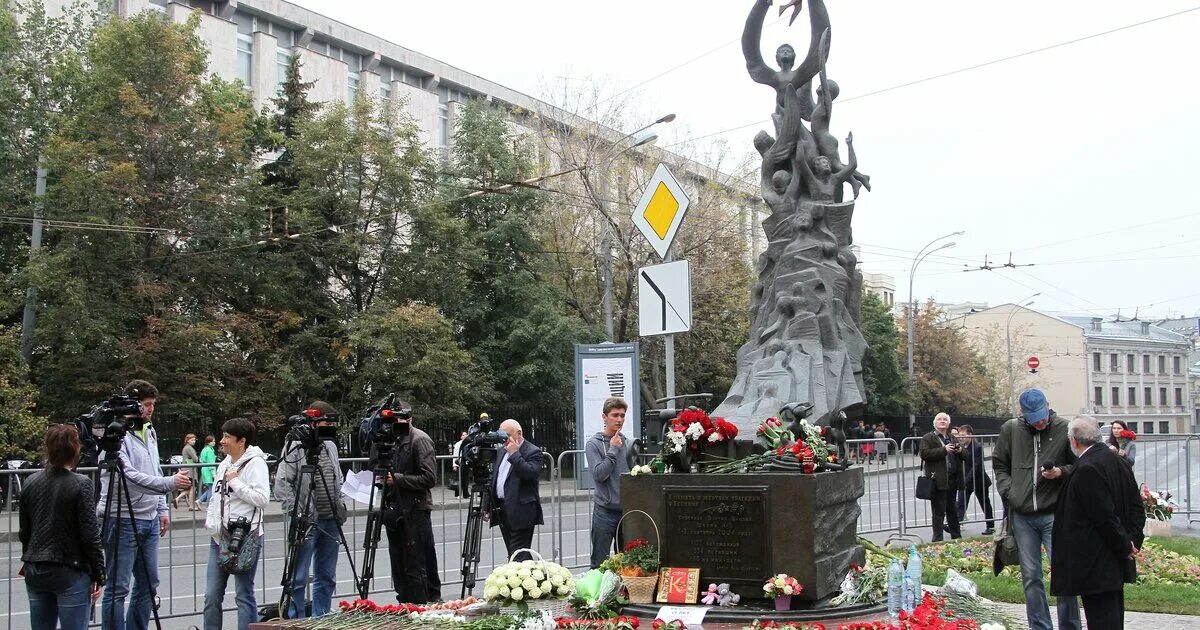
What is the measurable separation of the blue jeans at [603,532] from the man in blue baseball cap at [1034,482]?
3256 mm

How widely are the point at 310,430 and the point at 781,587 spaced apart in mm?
3771

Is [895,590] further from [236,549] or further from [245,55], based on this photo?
[245,55]

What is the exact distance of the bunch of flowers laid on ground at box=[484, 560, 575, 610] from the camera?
7746 millimetres

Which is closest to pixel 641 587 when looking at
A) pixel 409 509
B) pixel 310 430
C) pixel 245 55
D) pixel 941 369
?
pixel 409 509

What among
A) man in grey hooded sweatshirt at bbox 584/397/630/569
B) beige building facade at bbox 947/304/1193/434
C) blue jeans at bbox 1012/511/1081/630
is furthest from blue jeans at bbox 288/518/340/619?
beige building facade at bbox 947/304/1193/434

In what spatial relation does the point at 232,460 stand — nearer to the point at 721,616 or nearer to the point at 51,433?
the point at 51,433

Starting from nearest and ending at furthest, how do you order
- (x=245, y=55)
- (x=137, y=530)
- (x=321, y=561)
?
(x=137, y=530) → (x=321, y=561) → (x=245, y=55)

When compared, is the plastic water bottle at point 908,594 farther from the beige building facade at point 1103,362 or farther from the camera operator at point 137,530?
the beige building facade at point 1103,362

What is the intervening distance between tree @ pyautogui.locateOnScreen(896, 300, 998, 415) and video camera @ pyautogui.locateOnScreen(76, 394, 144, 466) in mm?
55772

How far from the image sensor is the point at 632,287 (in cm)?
3381

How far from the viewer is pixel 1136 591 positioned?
10.5 m

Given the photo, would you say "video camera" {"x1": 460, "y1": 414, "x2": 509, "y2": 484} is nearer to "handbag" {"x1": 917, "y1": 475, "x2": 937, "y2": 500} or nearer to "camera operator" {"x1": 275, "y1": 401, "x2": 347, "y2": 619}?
"camera operator" {"x1": 275, "y1": 401, "x2": 347, "y2": 619}

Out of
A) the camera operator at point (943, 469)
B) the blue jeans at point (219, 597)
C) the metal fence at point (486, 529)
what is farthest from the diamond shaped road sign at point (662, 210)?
the camera operator at point (943, 469)

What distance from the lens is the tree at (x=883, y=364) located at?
5456 cm
